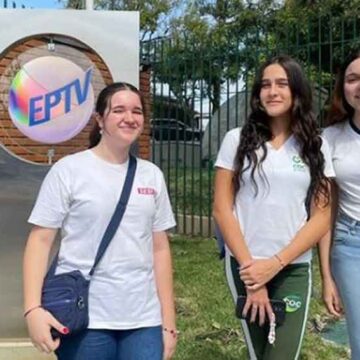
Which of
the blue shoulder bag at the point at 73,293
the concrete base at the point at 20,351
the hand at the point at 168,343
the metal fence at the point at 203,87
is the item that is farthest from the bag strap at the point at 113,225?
the metal fence at the point at 203,87

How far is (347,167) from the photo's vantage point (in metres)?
2.98

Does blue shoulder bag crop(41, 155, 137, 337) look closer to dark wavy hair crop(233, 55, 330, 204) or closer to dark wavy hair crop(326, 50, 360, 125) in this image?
dark wavy hair crop(233, 55, 330, 204)

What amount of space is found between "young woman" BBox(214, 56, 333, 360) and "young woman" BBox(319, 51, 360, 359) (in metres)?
0.15

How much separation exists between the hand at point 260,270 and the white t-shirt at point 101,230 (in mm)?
477

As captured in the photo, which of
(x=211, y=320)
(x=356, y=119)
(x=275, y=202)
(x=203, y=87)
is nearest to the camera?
(x=275, y=202)

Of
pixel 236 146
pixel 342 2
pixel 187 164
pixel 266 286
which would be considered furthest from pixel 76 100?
pixel 342 2

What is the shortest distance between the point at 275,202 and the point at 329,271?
54 cm

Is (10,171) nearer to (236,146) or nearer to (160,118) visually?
(236,146)

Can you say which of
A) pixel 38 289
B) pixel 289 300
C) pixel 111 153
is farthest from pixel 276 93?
pixel 38 289

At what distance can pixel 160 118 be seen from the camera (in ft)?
29.3

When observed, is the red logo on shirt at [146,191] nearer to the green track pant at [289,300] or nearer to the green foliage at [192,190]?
the green track pant at [289,300]

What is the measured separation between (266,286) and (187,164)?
6.07m

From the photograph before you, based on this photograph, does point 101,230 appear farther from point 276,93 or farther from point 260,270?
point 276,93

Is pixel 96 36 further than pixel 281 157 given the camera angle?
Yes
